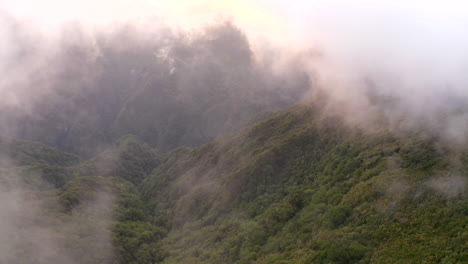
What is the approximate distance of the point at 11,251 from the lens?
11625 centimetres

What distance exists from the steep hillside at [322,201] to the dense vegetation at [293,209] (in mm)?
341

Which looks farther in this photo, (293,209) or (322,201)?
(293,209)

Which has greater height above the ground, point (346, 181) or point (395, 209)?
point (346, 181)

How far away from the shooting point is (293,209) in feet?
365

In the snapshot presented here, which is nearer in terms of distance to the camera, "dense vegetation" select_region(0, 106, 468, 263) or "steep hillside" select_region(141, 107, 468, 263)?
"steep hillside" select_region(141, 107, 468, 263)

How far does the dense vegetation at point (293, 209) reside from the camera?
64062mm

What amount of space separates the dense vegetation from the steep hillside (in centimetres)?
34

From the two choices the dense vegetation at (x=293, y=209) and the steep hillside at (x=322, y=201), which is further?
the dense vegetation at (x=293, y=209)

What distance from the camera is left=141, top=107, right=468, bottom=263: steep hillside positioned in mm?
62312

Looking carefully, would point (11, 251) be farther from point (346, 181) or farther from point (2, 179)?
point (346, 181)

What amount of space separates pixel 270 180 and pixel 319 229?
60225 millimetres

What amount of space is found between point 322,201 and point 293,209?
13516mm

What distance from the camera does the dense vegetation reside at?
64.1m

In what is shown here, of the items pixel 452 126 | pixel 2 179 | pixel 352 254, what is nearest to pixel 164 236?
pixel 2 179
